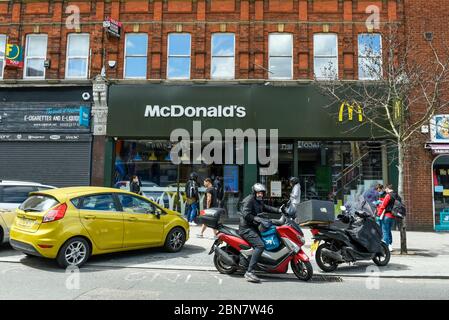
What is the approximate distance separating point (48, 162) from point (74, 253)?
8501mm

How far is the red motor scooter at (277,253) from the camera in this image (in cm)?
642

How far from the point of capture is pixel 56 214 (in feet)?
22.3

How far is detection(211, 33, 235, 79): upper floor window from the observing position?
47.5 feet

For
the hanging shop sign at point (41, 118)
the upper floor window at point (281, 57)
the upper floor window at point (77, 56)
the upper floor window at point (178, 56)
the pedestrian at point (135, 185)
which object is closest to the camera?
the pedestrian at point (135, 185)

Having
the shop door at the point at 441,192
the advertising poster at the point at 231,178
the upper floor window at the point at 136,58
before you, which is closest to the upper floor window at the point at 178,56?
the upper floor window at the point at 136,58

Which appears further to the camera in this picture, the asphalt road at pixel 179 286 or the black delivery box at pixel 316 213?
the black delivery box at pixel 316 213

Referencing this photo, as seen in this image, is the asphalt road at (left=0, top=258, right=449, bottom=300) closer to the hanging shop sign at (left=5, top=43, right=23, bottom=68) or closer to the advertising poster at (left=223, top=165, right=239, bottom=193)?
the advertising poster at (left=223, top=165, right=239, bottom=193)

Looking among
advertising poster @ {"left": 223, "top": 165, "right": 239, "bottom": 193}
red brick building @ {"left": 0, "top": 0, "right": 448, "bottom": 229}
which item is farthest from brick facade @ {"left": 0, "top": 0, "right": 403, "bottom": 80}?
advertising poster @ {"left": 223, "top": 165, "right": 239, "bottom": 193}

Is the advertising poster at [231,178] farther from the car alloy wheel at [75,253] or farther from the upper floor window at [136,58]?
the car alloy wheel at [75,253]

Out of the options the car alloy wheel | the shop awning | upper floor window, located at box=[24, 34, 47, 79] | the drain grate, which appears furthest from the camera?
upper floor window, located at box=[24, 34, 47, 79]

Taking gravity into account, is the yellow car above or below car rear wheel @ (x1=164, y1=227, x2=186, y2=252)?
above

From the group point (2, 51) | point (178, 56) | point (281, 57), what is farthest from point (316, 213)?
point (2, 51)

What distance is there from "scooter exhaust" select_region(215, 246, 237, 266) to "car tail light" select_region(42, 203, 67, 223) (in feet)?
10.1

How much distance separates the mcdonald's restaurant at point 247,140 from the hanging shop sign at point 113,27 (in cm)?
218
